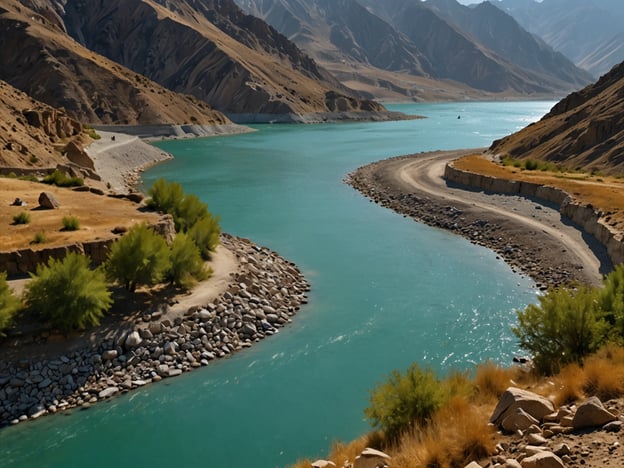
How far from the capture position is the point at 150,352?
1886 centimetres

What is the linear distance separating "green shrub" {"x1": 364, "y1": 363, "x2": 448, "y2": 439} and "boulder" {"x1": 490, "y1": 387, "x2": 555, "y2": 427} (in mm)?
1282

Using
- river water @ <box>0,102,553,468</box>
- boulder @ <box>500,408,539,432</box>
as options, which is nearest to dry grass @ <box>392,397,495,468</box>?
boulder @ <box>500,408,539,432</box>

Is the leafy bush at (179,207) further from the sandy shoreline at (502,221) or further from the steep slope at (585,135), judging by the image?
the steep slope at (585,135)

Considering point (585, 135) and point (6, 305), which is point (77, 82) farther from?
point (6, 305)

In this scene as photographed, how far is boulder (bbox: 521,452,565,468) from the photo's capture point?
7.27m

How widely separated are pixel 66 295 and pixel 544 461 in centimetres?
1512

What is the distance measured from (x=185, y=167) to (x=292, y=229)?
35.3 m

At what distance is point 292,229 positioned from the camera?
127 feet

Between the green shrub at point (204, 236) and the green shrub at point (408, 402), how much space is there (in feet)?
51.5

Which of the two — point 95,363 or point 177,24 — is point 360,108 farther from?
point 95,363

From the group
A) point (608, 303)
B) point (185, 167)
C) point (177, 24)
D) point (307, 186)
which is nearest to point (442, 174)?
point (307, 186)

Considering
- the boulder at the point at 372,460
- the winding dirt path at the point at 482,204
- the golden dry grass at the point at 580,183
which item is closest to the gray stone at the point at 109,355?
the boulder at the point at 372,460

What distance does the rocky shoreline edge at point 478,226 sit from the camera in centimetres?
2872

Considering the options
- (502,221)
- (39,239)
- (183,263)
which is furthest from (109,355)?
(502,221)
